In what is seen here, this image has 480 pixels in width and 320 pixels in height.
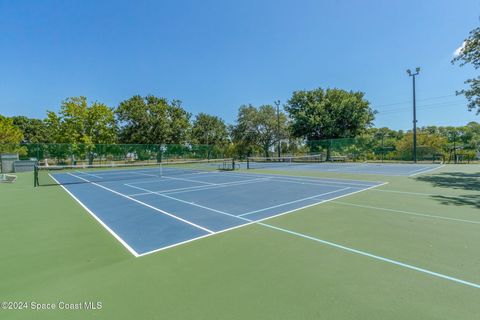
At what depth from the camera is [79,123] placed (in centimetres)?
3250

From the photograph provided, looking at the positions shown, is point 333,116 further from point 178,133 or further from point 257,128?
point 178,133

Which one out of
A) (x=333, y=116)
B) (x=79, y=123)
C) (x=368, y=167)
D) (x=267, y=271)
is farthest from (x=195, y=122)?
(x=267, y=271)

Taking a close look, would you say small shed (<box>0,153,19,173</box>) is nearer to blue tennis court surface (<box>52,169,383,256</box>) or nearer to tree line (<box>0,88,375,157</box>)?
tree line (<box>0,88,375,157</box>)

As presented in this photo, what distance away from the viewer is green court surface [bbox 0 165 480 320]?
8.16ft

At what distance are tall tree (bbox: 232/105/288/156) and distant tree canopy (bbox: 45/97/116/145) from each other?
2385 centimetres

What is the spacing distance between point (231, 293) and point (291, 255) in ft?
4.43

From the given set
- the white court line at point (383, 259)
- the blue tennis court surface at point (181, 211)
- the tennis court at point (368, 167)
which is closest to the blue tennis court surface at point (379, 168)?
the tennis court at point (368, 167)

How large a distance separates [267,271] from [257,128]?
45.2 meters

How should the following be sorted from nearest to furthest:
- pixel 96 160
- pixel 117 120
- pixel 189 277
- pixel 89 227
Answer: pixel 189 277
pixel 89 227
pixel 96 160
pixel 117 120

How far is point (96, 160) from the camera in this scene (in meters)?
29.0

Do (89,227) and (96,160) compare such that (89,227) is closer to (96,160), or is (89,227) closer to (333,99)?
(96,160)

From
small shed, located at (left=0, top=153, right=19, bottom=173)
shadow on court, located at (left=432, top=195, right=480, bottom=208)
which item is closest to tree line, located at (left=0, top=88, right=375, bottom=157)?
small shed, located at (left=0, top=153, right=19, bottom=173)

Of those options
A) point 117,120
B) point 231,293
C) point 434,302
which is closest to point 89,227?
point 231,293

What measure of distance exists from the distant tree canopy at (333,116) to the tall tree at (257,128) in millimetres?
10293
